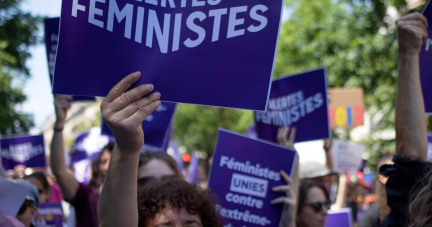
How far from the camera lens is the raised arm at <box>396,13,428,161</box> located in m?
2.18

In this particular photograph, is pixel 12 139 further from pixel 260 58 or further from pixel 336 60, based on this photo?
pixel 336 60

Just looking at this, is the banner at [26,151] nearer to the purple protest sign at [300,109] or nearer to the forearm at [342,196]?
the purple protest sign at [300,109]

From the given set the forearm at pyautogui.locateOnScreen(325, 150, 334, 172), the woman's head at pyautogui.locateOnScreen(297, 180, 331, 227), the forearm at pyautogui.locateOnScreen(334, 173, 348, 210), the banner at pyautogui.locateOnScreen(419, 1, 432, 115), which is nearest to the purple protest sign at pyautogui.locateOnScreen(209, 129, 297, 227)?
the woman's head at pyautogui.locateOnScreen(297, 180, 331, 227)

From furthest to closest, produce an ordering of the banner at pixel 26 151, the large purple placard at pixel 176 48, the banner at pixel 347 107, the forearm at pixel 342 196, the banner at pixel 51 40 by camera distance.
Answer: the banner at pixel 347 107 → the banner at pixel 26 151 → the forearm at pixel 342 196 → the banner at pixel 51 40 → the large purple placard at pixel 176 48

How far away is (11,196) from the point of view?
8.17 feet

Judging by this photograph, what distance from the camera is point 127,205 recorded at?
5.22 feet

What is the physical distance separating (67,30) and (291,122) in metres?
2.78

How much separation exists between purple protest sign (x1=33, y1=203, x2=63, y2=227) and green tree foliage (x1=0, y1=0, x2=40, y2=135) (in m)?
4.61

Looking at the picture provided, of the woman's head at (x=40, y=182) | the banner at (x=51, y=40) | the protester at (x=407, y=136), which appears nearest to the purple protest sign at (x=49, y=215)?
the woman's head at (x=40, y=182)

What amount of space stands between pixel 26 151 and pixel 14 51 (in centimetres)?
381

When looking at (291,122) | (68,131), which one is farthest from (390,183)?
(68,131)

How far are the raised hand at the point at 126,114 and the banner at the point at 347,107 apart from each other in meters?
6.63

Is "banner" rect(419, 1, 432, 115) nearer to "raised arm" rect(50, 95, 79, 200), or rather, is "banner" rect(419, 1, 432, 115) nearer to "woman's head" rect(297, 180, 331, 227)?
"woman's head" rect(297, 180, 331, 227)

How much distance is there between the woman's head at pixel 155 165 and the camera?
2.98m
